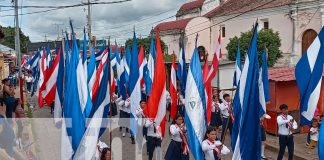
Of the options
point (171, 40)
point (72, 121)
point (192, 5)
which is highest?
point (192, 5)

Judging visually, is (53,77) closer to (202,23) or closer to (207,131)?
(207,131)

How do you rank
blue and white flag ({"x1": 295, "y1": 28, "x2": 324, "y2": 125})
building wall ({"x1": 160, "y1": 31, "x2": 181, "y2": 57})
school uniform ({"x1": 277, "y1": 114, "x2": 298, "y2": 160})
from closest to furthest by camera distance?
1. blue and white flag ({"x1": 295, "y1": 28, "x2": 324, "y2": 125})
2. school uniform ({"x1": 277, "y1": 114, "x2": 298, "y2": 160})
3. building wall ({"x1": 160, "y1": 31, "x2": 181, "y2": 57})

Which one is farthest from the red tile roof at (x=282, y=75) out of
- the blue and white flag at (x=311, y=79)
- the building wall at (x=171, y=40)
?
the building wall at (x=171, y=40)

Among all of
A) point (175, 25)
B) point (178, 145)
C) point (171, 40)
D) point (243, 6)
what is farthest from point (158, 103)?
point (175, 25)

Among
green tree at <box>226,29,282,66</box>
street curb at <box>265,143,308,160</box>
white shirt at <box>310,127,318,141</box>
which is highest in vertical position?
green tree at <box>226,29,282,66</box>

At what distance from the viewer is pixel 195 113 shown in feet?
23.7

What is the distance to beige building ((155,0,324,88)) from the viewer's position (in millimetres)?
27328

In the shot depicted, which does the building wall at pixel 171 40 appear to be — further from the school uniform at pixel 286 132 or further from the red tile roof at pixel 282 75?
the school uniform at pixel 286 132

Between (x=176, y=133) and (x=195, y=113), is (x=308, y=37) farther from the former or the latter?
(x=195, y=113)

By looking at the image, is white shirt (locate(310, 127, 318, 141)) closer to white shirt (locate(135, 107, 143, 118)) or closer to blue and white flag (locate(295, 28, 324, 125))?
blue and white flag (locate(295, 28, 324, 125))

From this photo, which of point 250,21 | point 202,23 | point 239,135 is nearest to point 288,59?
point 250,21

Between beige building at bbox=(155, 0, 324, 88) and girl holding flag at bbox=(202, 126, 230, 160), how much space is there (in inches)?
383

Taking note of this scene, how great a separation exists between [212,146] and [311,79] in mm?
Answer: 1898

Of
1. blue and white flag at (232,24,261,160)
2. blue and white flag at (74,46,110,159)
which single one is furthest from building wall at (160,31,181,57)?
blue and white flag at (232,24,261,160)
